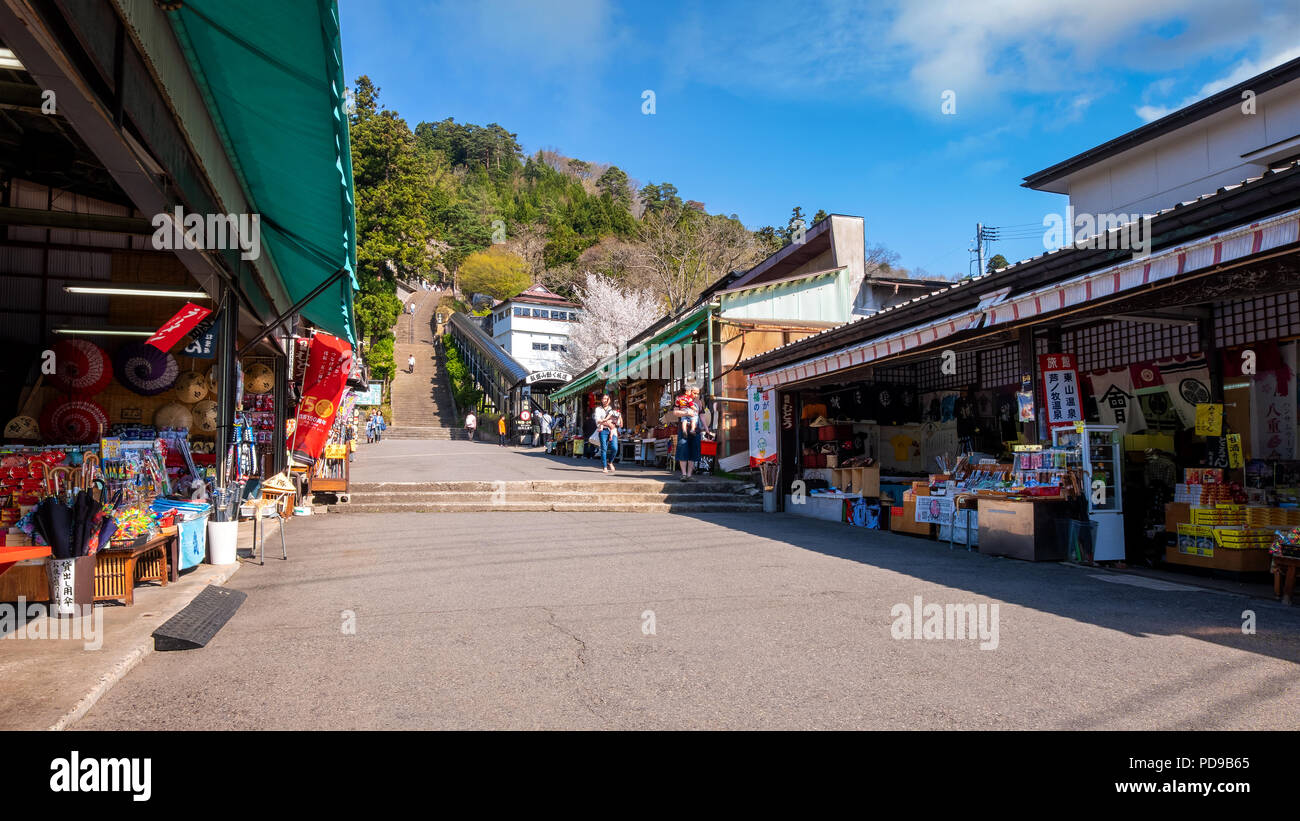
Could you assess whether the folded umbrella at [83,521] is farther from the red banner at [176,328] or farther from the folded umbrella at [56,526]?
the red banner at [176,328]

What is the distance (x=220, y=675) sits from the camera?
4.10 m

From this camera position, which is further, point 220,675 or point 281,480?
point 281,480

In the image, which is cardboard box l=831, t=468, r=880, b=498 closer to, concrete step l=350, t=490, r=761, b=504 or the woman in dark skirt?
concrete step l=350, t=490, r=761, b=504

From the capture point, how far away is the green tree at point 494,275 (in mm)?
60681

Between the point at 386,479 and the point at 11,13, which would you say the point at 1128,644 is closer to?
the point at 11,13

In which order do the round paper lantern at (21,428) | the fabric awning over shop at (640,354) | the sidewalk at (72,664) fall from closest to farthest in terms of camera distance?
the sidewalk at (72,664) → the round paper lantern at (21,428) → the fabric awning over shop at (640,354)

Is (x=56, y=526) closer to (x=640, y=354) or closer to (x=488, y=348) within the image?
(x=640, y=354)

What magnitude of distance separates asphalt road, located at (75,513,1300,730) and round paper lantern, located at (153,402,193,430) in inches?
89.9

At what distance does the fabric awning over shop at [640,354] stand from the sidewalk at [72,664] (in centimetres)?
1335

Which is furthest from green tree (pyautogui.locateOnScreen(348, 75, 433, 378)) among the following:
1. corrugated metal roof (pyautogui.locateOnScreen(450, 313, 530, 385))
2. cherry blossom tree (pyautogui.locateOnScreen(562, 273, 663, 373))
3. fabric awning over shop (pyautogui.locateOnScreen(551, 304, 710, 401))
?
fabric awning over shop (pyautogui.locateOnScreen(551, 304, 710, 401))

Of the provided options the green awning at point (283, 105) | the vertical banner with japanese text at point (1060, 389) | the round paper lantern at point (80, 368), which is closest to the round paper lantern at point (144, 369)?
the round paper lantern at point (80, 368)

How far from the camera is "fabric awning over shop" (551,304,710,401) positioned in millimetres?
18016
